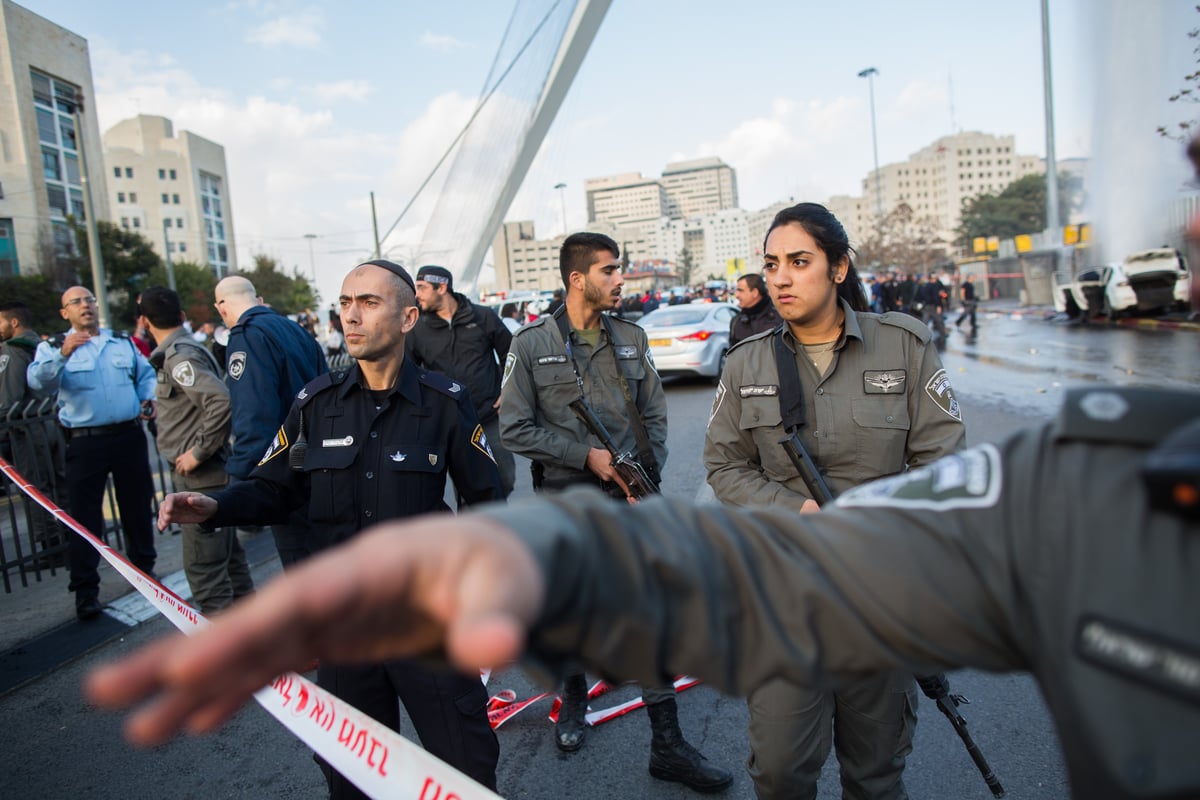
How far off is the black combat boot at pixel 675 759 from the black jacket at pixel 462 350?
2899 mm

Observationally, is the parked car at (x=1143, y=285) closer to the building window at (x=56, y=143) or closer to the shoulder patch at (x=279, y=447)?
the shoulder patch at (x=279, y=447)

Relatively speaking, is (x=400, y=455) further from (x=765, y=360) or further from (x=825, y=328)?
(x=825, y=328)

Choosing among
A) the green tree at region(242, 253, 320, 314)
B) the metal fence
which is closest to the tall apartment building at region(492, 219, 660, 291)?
the green tree at region(242, 253, 320, 314)

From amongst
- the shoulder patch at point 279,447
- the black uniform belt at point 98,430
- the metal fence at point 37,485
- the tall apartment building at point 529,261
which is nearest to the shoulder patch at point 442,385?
the shoulder patch at point 279,447

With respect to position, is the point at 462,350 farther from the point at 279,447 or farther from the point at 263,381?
the point at 279,447

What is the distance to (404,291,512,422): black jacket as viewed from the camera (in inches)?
215

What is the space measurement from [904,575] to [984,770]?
1.66 meters

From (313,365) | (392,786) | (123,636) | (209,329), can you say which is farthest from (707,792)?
(209,329)

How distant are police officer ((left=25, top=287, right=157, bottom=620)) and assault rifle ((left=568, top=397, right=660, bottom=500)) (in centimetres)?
356

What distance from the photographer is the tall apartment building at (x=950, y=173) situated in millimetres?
130250

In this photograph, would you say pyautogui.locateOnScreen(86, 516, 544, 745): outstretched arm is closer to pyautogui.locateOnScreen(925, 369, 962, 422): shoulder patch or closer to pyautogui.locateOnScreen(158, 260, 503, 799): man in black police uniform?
pyautogui.locateOnScreen(158, 260, 503, 799): man in black police uniform

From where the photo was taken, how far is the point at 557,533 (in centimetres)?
89

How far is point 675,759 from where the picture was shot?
9.78ft

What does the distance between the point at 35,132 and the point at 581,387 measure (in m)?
63.2
